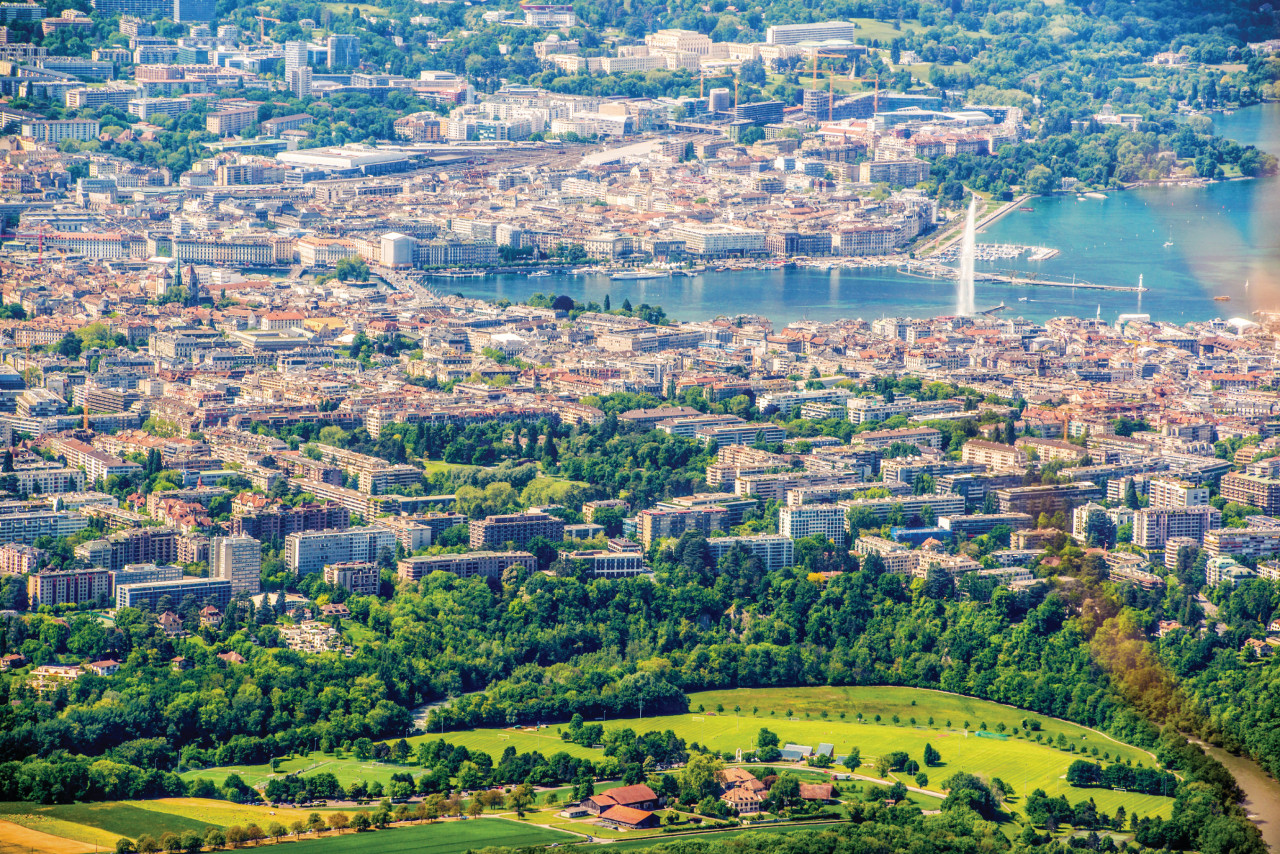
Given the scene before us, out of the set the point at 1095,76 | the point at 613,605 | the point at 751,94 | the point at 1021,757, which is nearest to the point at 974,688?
the point at 1021,757

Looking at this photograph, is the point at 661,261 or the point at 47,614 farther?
the point at 661,261

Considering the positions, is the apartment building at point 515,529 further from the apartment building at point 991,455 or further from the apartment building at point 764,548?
the apartment building at point 991,455

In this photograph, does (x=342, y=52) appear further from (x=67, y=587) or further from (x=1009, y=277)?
(x=67, y=587)

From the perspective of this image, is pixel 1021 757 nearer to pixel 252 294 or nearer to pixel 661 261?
pixel 252 294

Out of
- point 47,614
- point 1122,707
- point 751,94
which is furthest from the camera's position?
point 751,94

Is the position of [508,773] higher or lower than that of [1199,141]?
lower
